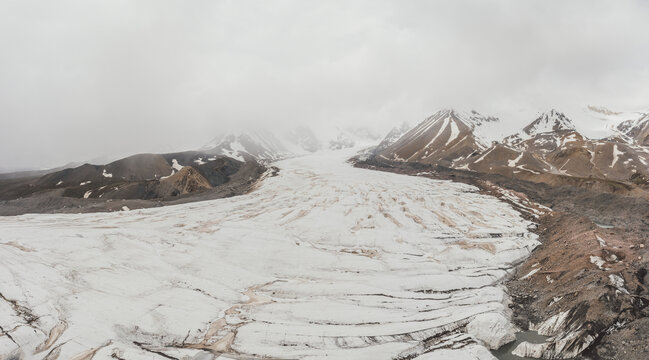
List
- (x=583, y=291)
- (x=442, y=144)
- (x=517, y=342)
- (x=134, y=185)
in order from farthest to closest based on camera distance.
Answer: (x=442, y=144) < (x=134, y=185) < (x=583, y=291) < (x=517, y=342)

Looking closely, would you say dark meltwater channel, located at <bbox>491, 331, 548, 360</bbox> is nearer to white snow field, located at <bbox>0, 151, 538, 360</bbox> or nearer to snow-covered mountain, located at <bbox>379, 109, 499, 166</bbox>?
white snow field, located at <bbox>0, 151, 538, 360</bbox>

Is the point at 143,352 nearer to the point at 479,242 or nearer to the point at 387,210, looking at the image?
the point at 479,242

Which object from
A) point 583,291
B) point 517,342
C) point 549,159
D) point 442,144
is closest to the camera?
point 517,342

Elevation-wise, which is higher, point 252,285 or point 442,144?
point 442,144

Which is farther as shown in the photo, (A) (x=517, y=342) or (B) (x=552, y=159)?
(B) (x=552, y=159)

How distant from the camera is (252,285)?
21.0m

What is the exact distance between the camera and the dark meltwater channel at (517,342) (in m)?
14.9

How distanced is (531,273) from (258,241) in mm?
22176

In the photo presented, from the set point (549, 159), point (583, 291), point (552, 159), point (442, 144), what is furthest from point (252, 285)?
point (442, 144)

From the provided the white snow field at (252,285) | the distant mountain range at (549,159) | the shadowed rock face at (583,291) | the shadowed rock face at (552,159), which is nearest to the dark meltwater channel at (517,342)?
the shadowed rock face at (583,291)

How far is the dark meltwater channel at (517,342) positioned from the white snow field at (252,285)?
2.32 ft

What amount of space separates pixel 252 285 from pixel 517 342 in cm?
1561

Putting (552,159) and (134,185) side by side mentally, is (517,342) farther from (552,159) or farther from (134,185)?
(552,159)

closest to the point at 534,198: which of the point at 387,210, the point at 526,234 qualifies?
the point at 526,234
